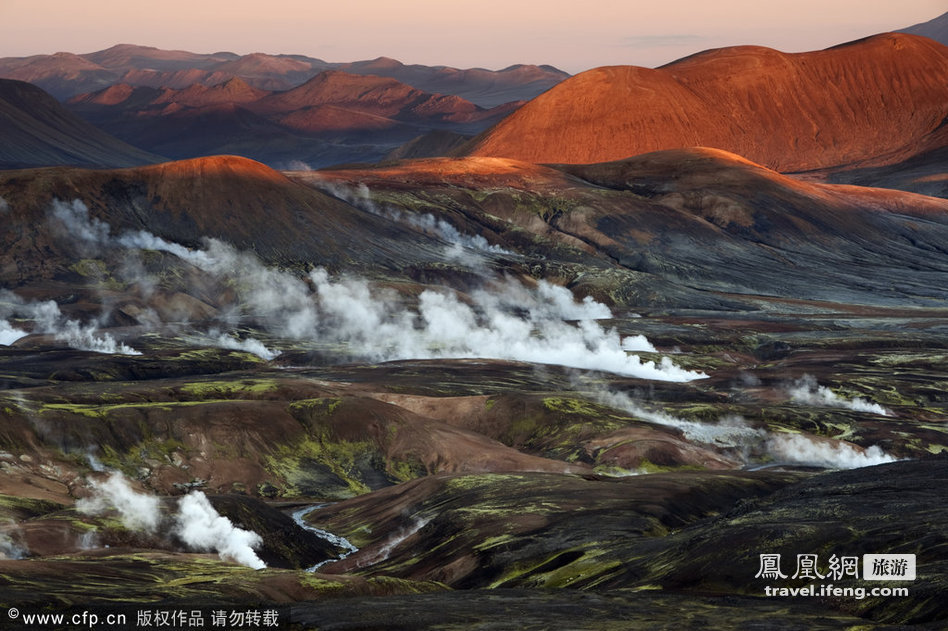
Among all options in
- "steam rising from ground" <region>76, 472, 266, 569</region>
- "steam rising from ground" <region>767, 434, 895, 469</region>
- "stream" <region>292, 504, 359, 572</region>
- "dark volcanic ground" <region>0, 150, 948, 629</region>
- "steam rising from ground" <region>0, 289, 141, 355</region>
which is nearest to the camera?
"dark volcanic ground" <region>0, 150, 948, 629</region>

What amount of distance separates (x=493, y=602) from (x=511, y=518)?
29.9 m

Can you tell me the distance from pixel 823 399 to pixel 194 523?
328 feet

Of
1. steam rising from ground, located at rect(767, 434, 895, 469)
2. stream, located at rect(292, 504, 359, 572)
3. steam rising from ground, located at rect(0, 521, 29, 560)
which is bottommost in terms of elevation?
steam rising from ground, located at rect(767, 434, 895, 469)

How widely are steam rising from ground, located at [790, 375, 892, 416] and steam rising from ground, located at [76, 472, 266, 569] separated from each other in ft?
311

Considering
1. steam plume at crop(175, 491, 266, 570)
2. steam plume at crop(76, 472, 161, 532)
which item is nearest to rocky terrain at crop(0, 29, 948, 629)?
steam plume at crop(175, 491, 266, 570)

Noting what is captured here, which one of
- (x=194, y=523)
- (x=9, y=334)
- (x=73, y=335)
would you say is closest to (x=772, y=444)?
(x=194, y=523)

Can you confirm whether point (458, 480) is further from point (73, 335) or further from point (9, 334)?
point (9, 334)

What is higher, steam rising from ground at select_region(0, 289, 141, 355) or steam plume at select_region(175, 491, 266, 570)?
steam rising from ground at select_region(0, 289, 141, 355)

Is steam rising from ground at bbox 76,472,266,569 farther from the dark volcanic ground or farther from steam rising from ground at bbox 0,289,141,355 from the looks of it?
steam rising from ground at bbox 0,289,141,355

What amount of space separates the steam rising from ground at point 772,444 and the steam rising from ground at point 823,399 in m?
20.0

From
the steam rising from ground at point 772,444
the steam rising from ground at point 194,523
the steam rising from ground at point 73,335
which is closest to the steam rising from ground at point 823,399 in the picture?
the steam rising from ground at point 772,444

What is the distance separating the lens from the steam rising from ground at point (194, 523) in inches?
3332

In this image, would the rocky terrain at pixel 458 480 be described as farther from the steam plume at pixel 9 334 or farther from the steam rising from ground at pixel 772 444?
the steam plume at pixel 9 334

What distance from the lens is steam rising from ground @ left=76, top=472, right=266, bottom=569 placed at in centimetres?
8462
